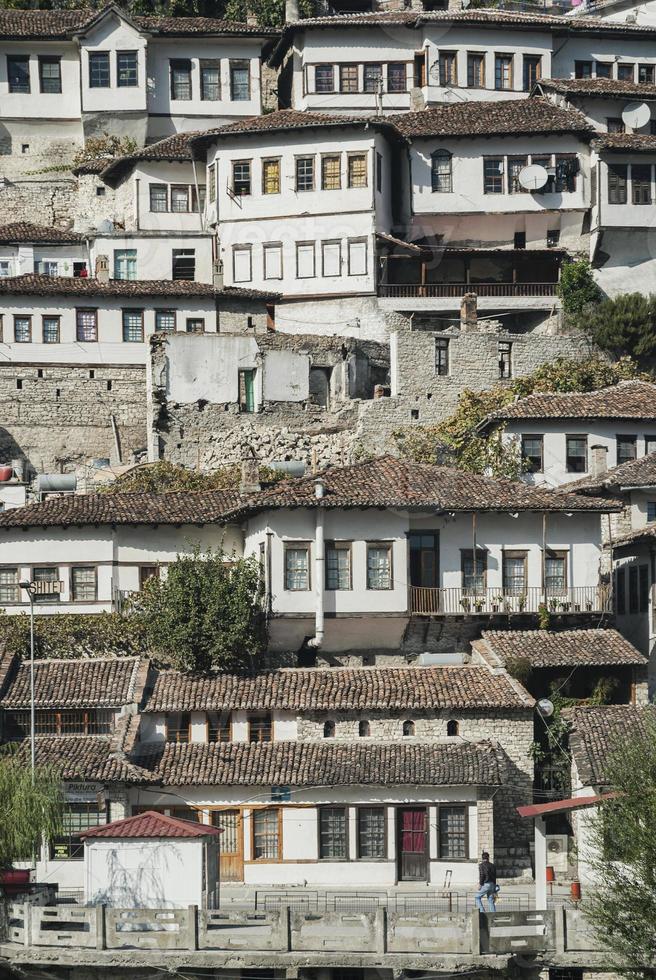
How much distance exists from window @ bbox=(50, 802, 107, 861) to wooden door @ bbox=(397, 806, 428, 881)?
721 centimetres

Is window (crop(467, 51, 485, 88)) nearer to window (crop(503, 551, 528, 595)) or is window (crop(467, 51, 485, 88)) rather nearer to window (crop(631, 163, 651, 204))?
window (crop(631, 163, 651, 204))

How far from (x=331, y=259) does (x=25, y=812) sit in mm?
34569

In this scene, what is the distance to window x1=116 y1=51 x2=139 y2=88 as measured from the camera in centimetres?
8388

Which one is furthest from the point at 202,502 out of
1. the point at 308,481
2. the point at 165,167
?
the point at 165,167

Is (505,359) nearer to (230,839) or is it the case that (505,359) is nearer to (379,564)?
(379,564)

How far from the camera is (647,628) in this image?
56.6 metres

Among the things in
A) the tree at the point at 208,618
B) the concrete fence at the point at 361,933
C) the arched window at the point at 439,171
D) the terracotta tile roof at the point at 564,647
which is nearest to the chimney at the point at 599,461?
the terracotta tile roof at the point at 564,647

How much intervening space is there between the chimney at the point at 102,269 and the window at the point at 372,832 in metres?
29.2

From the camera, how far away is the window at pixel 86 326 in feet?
231

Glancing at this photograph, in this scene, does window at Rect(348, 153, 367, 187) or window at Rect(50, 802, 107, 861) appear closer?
window at Rect(50, 802, 107, 861)

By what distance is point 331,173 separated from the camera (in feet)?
243

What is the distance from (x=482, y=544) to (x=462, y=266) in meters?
22.6

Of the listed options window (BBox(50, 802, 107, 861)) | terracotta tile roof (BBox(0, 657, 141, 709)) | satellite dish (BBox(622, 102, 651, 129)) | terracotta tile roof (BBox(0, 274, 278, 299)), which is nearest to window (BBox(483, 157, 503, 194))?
satellite dish (BBox(622, 102, 651, 129))

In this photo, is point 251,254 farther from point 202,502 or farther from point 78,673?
point 78,673
